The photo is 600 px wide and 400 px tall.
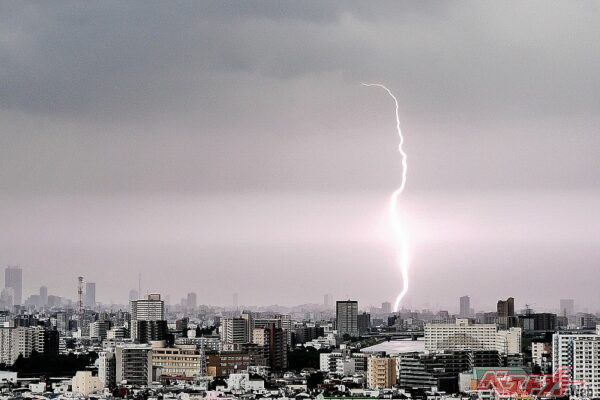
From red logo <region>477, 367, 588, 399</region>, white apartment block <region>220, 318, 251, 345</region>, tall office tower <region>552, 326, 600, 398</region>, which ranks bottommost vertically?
red logo <region>477, 367, 588, 399</region>

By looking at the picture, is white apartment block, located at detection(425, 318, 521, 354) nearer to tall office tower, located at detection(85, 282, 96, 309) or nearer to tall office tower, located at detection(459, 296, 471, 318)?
tall office tower, located at detection(459, 296, 471, 318)

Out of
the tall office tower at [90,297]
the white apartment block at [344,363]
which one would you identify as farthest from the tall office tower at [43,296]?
the white apartment block at [344,363]

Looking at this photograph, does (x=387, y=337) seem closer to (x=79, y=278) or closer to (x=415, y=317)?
(x=79, y=278)

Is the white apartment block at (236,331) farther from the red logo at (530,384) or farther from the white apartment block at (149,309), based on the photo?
the red logo at (530,384)

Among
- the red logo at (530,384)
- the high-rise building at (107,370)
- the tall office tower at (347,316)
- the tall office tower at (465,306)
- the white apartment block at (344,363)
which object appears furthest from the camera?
the tall office tower at (465,306)

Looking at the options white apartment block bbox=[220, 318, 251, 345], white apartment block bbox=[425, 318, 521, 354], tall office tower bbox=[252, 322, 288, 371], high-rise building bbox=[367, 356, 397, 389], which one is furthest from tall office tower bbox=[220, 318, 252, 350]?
high-rise building bbox=[367, 356, 397, 389]
